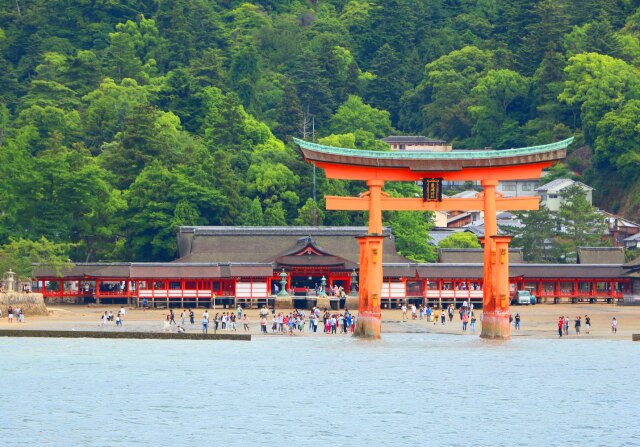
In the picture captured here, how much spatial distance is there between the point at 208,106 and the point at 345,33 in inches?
1622

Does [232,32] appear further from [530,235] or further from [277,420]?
[277,420]

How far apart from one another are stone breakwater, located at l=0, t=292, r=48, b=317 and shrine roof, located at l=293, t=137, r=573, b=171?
21.9 metres

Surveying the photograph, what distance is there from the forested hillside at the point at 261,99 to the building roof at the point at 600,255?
11606 millimetres

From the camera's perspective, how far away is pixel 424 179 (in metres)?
70.6

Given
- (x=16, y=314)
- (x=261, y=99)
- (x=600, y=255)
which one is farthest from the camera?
(x=261, y=99)

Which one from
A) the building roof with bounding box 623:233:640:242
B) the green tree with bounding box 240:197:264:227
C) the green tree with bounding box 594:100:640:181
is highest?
the green tree with bounding box 594:100:640:181

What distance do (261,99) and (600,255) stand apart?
61.7 meters

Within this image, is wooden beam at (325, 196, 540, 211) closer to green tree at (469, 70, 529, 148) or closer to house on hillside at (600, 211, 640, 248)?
house on hillside at (600, 211, 640, 248)

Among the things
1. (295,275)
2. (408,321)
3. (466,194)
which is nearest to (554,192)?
(466,194)

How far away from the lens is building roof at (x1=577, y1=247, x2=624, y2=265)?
3979 inches

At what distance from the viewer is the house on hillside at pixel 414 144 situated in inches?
5576

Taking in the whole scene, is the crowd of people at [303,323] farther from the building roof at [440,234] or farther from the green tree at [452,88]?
the green tree at [452,88]

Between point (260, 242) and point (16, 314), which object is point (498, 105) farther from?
point (16, 314)

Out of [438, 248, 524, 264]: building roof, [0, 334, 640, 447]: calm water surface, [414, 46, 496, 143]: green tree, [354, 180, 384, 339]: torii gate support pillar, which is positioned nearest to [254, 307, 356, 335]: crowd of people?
[0, 334, 640, 447]: calm water surface
